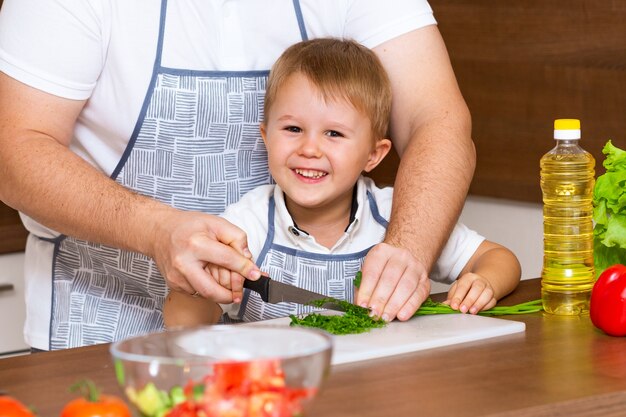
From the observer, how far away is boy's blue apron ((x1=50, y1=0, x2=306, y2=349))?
1890 mm

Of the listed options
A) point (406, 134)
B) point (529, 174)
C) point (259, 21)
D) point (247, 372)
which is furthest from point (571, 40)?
point (247, 372)

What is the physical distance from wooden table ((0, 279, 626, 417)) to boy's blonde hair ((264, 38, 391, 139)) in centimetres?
55

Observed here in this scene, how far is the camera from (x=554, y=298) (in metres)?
1.64

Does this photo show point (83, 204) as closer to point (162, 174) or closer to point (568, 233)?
point (162, 174)

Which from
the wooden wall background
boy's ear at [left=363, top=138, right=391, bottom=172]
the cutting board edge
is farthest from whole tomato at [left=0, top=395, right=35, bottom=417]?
the wooden wall background

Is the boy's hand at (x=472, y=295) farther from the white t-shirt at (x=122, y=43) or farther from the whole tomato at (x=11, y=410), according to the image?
the whole tomato at (x=11, y=410)

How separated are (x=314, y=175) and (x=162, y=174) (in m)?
0.28

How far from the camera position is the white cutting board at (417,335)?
136 centimetres

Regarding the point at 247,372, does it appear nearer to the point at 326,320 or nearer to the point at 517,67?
the point at 326,320

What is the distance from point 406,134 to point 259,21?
0.34 m

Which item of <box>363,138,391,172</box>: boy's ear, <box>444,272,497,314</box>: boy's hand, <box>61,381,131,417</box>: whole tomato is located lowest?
<box>444,272,497,314</box>: boy's hand

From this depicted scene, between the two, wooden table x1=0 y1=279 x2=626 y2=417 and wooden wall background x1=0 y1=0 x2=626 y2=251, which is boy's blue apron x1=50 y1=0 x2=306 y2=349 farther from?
wooden wall background x1=0 y1=0 x2=626 y2=251

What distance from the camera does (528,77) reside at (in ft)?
8.59

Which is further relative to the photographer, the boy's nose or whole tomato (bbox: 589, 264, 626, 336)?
the boy's nose
